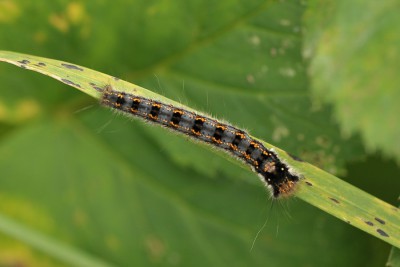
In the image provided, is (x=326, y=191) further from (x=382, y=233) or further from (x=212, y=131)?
(x=212, y=131)

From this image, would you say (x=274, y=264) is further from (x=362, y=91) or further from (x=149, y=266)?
(x=362, y=91)

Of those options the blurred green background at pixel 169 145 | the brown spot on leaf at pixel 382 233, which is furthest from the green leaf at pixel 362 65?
the brown spot on leaf at pixel 382 233

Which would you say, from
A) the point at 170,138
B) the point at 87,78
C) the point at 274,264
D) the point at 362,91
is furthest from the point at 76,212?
the point at 362,91

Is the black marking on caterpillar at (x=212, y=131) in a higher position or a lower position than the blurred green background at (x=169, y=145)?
lower

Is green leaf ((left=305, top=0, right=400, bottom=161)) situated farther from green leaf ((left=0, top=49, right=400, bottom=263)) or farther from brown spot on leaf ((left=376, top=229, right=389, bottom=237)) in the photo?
brown spot on leaf ((left=376, top=229, right=389, bottom=237))

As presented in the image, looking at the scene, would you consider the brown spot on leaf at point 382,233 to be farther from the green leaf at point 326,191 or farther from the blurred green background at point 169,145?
the blurred green background at point 169,145
